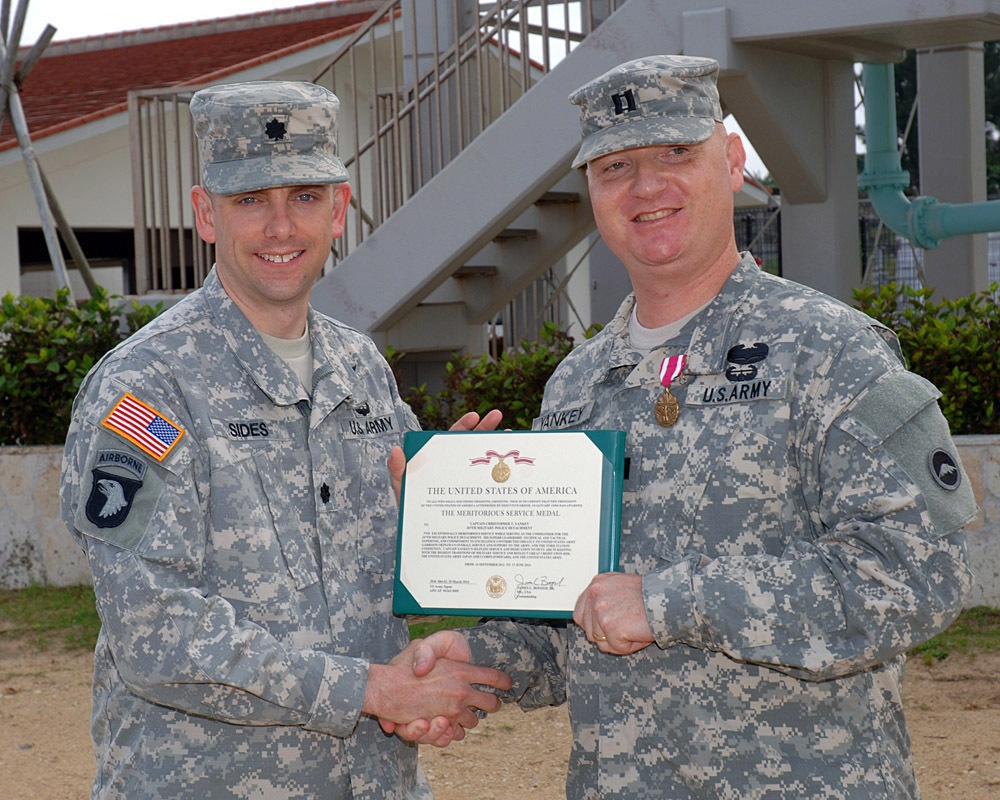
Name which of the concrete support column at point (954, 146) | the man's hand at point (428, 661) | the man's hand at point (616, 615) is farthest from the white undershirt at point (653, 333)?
the concrete support column at point (954, 146)

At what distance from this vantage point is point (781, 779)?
224cm

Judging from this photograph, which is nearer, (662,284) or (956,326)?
(662,284)

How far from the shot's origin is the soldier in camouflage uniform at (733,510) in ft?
6.98

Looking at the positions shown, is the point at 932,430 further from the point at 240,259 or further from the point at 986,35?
the point at 986,35

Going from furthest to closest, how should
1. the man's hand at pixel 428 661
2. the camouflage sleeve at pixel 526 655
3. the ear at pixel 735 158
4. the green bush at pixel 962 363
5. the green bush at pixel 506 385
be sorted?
the green bush at pixel 506 385 → the green bush at pixel 962 363 → the camouflage sleeve at pixel 526 655 → the man's hand at pixel 428 661 → the ear at pixel 735 158

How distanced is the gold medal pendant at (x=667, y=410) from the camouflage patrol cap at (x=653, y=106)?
497 millimetres

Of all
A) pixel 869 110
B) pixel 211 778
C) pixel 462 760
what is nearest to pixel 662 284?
pixel 211 778

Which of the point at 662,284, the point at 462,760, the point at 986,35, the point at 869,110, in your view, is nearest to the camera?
the point at 662,284

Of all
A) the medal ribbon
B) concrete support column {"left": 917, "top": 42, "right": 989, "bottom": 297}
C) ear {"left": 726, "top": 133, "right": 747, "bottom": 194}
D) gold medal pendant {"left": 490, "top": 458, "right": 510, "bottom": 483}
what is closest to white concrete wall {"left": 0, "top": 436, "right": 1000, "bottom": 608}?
gold medal pendant {"left": 490, "top": 458, "right": 510, "bottom": 483}

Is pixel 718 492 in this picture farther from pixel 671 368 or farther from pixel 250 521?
pixel 250 521

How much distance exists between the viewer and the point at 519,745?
16.0 ft

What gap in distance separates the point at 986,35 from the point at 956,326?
189 cm

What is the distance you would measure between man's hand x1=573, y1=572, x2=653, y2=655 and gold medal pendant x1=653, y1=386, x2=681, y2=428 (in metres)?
0.32

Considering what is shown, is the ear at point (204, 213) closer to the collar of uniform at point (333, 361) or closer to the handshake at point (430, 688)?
the collar of uniform at point (333, 361)
